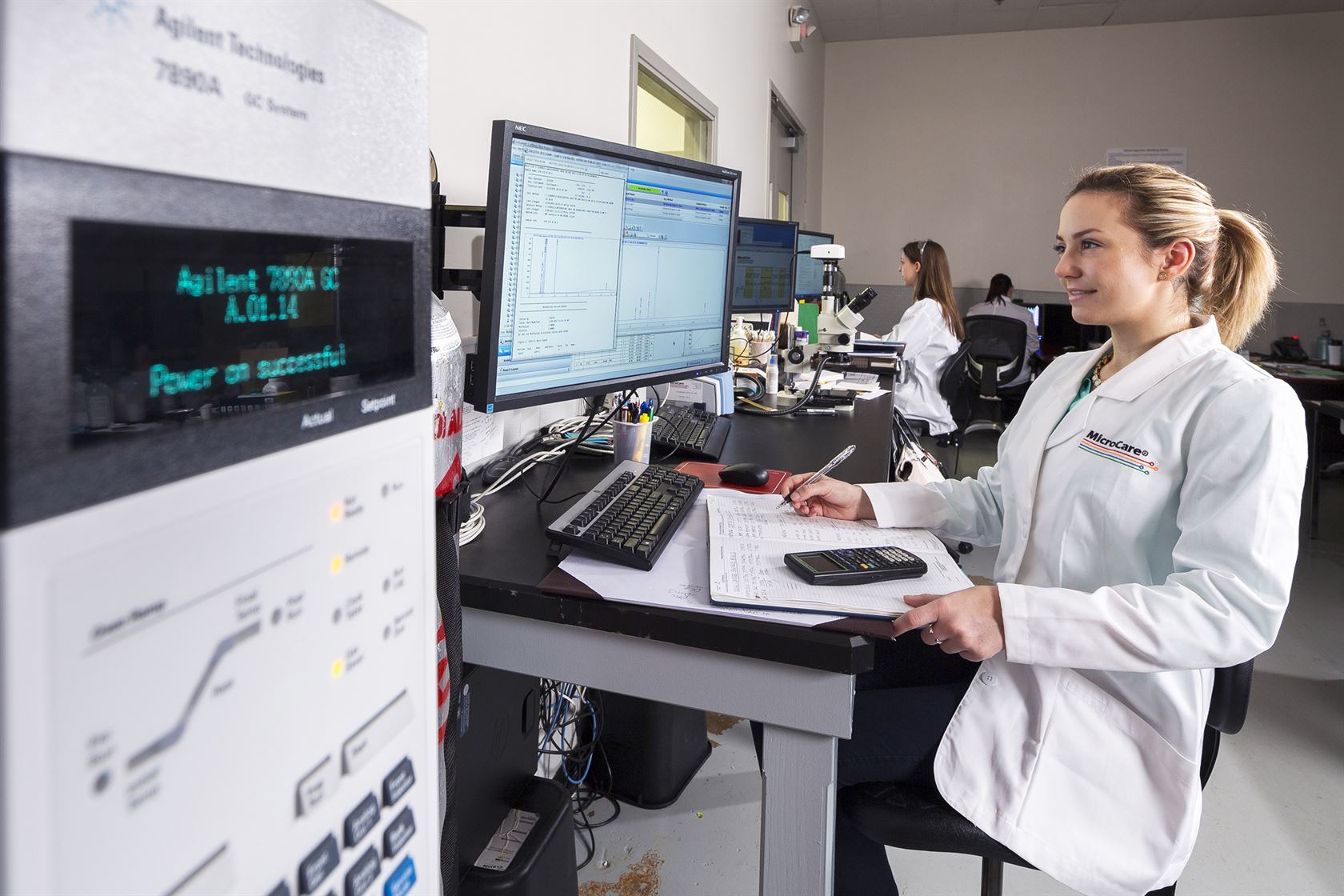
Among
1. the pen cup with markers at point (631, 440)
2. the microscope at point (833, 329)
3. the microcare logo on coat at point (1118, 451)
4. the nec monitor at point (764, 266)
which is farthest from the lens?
the microscope at point (833, 329)

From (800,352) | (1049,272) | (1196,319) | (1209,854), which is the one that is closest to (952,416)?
(800,352)

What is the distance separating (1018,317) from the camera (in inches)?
204

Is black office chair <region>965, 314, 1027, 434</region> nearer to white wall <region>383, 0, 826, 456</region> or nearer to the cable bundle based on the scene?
white wall <region>383, 0, 826, 456</region>

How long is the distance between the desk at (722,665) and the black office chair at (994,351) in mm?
4436

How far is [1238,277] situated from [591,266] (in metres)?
0.91

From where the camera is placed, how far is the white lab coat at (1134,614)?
2.90 ft

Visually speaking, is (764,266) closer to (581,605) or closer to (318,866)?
(581,605)

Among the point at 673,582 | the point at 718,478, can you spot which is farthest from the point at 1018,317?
the point at 673,582

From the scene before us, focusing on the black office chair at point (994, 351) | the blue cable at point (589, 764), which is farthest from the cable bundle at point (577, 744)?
the black office chair at point (994, 351)

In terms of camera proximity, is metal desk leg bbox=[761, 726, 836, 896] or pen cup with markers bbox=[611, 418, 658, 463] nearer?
metal desk leg bbox=[761, 726, 836, 896]

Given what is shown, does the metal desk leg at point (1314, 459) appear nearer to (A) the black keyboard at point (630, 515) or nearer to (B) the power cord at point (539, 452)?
(B) the power cord at point (539, 452)

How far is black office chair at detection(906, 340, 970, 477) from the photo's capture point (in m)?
3.92

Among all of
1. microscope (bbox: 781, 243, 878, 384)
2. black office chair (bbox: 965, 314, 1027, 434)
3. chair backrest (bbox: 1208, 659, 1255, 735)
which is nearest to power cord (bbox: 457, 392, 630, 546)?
chair backrest (bbox: 1208, 659, 1255, 735)

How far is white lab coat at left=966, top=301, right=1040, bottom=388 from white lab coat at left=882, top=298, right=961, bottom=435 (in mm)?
1071
